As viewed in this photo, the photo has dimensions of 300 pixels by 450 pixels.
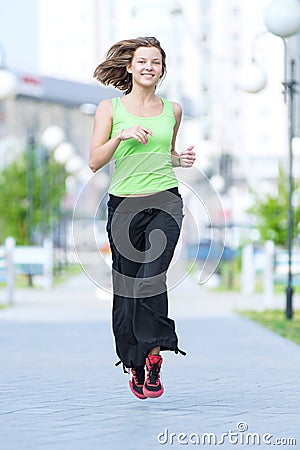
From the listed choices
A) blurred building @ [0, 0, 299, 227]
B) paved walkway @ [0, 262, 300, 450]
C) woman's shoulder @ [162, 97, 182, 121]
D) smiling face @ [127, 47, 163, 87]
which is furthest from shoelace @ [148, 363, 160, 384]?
blurred building @ [0, 0, 299, 227]

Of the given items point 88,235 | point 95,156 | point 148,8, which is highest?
point 148,8

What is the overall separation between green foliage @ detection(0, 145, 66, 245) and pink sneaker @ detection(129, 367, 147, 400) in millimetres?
21347

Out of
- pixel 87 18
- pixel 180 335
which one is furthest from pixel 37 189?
pixel 87 18

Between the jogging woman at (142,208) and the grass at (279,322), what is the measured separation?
4393mm

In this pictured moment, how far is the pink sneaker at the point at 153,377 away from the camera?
642 centimetres

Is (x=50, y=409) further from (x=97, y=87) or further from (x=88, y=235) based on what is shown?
(x=97, y=87)

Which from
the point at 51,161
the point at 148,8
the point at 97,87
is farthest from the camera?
the point at 148,8

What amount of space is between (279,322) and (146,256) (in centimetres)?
732

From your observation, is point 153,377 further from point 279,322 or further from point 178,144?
point 178,144

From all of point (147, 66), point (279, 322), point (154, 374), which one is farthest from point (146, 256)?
point (279, 322)

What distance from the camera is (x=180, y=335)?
1184 centimetres

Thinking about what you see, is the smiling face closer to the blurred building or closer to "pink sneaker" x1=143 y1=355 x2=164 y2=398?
"pink sneaker" x1=143 y1=355 x2=164 y2=398

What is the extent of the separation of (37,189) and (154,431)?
23.5 meters

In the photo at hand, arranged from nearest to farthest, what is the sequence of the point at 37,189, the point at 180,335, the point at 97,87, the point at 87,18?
the point at 180,335
the point at 37,189
the point at 97,87
the point at 87,18
